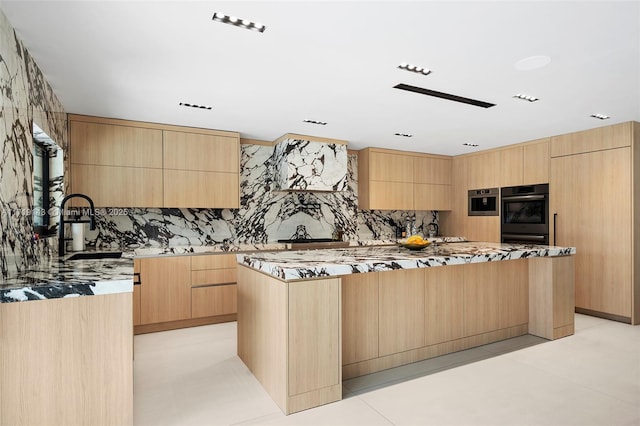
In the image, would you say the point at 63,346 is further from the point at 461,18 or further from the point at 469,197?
the point at 469,197

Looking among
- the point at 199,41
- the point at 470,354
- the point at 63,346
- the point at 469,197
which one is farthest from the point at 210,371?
the point at 469,197

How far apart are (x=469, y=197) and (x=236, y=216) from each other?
12.5 feet

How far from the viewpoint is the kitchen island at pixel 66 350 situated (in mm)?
1621

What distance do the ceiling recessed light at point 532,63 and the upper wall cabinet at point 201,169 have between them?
328 centimetres

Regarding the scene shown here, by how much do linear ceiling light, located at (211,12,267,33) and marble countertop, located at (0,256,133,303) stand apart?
1.47 metres

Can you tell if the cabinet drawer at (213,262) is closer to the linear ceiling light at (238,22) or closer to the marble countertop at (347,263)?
the marble countertop at (347,263)

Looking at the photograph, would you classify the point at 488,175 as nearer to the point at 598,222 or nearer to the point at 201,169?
the point at 598,222

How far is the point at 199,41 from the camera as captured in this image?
2.38 metres

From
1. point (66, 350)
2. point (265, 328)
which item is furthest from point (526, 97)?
point (66, 350)

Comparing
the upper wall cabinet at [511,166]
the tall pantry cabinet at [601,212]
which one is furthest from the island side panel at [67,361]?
the upper wall cabinet at [511,166]

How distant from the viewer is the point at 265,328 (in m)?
2.58

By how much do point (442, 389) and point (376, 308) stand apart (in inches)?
27.5

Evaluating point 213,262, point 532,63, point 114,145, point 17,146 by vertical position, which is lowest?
point 213,262

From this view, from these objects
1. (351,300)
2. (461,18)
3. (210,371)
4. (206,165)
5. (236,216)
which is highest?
(461,18)
